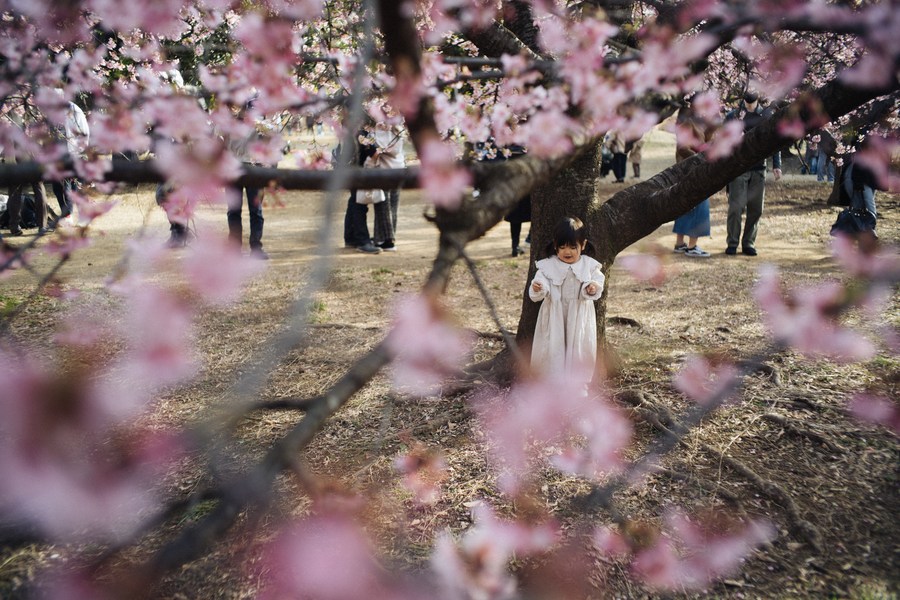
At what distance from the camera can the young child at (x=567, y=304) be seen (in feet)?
11.2

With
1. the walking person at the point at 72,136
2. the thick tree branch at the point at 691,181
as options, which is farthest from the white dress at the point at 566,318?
the walking person at the point at 72,136

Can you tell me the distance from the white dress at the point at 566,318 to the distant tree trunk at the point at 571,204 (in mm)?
152

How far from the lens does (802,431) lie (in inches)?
127

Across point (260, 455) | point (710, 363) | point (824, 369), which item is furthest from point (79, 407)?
point (824, 369)

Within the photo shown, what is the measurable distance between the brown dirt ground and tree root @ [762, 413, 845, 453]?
1 cm

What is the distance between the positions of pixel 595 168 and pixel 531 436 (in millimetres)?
1560

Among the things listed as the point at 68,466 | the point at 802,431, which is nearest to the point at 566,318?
the point at 802,431

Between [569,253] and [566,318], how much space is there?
1.26 feet

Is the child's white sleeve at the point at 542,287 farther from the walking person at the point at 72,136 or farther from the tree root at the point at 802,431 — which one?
the walking person at the point at 72,136

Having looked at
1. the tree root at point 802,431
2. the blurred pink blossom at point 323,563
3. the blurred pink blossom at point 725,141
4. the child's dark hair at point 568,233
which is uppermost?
the blurred pink blossom at point 725,141

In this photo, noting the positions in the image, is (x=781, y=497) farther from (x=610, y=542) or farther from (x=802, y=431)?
(x=610, y=542)

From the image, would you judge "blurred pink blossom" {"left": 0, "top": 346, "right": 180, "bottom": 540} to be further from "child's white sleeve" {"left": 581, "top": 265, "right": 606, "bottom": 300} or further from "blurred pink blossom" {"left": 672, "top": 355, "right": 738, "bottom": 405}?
"blurred pink blossom" {"left": 672, "top": 355, "right": 738, "bottom": 405}

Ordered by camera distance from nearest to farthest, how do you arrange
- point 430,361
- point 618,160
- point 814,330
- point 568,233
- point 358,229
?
point 568,233
point 814,330
point 430,361
point 358,229
point 618,160

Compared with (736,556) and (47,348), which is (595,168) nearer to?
(736,556)
